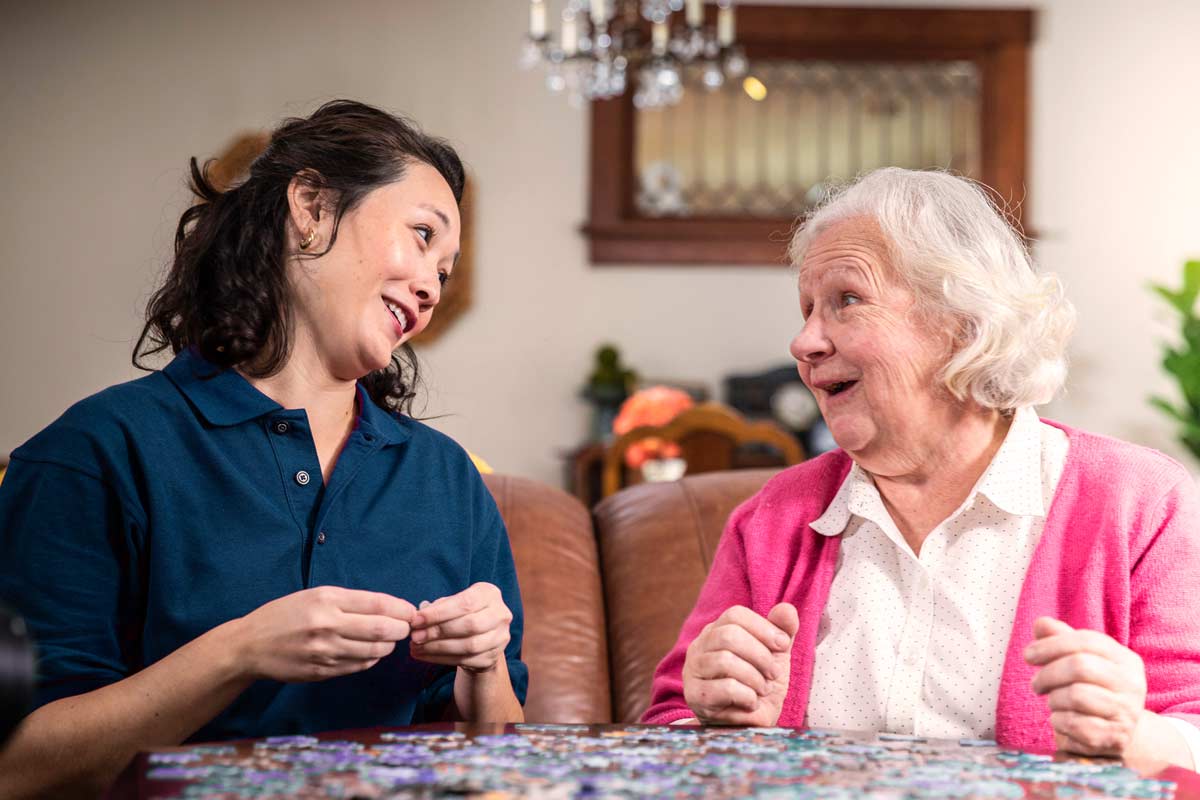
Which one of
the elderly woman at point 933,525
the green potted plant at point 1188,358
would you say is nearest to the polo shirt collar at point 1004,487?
the elderly woman at point 933,525

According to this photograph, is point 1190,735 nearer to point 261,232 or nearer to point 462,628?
point 462,628

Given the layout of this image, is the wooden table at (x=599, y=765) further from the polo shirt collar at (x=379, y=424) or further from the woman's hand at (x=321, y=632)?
the polo shirt collar at (x=379, y=424)

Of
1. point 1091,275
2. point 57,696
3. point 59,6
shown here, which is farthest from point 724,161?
point 57,696

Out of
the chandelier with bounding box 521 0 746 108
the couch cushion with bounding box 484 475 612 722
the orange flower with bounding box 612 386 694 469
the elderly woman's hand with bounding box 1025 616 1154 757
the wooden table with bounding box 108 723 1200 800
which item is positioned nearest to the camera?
the wooden table with bounding box 108 723 1200 800

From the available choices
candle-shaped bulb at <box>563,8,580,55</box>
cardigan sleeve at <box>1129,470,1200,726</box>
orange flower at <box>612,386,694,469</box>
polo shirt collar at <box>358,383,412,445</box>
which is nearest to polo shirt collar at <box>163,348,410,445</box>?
polo shirt collar at <box>358,383,412,445</box>

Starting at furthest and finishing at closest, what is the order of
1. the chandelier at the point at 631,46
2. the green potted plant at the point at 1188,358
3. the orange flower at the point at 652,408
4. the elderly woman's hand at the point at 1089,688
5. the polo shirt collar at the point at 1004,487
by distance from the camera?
1. the green potted plant at the point at 1188,358
2. the orange flower at the point at 652,408
3. the chandelier at the point at 631,46
4. the polo shirt collar at the point at 1004,487
5. the elderly woman's hand at the point at 1089,688

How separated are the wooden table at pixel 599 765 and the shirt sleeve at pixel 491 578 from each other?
0.37 m

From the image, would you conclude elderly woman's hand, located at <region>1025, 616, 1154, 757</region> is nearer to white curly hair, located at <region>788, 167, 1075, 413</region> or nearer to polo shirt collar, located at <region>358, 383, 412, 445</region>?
white curly hair, located at <region>788, 167, 1075, 413</region>

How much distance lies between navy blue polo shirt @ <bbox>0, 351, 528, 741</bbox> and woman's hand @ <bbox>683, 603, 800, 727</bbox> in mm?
371

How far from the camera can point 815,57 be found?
20.1ft

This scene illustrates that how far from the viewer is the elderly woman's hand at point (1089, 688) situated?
120 centimetres

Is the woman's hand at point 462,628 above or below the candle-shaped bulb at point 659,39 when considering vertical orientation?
below

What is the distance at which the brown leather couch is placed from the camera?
2.14m

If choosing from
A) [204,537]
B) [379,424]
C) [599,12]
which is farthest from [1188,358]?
[204,537]
